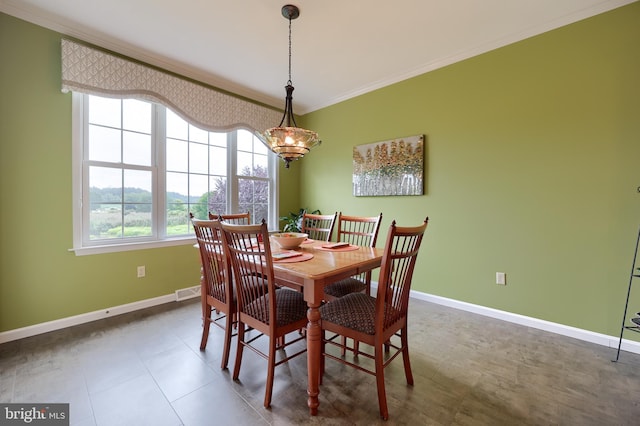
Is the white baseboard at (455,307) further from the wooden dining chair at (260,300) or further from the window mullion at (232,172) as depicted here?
the wooden dining chair at (260,300)

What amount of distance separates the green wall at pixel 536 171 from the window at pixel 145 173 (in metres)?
2.30

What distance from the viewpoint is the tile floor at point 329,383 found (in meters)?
1.44

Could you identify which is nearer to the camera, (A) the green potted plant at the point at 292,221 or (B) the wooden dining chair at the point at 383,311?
(B) the wooden dining chair at the point at 383,311

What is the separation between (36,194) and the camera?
229cm

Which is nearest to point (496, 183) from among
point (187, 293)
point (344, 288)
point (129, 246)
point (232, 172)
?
point (344, 288)

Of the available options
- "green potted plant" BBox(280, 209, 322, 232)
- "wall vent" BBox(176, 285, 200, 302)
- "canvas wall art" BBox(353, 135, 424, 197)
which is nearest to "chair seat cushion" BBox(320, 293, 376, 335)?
"canvas wall art" BBox(353, 135, 424, 197)

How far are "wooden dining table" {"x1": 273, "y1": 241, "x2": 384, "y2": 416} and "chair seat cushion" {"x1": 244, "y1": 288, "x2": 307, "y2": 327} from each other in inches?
7.5

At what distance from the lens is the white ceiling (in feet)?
7.01

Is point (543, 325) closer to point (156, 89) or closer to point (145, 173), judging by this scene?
point (145, 173)

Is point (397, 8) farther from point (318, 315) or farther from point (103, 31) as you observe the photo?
point (103, 31)

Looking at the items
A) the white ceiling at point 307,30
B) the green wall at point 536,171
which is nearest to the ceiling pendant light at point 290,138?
the white ceiling at point 307,30

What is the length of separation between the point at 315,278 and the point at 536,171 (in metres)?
2.36

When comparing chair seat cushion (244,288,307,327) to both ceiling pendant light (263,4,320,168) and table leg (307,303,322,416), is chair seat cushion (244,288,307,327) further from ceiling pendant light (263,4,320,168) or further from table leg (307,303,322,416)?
ceiling pendant light (263,4,320,168)

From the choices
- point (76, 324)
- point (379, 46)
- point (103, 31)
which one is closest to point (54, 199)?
point (76, 324)
